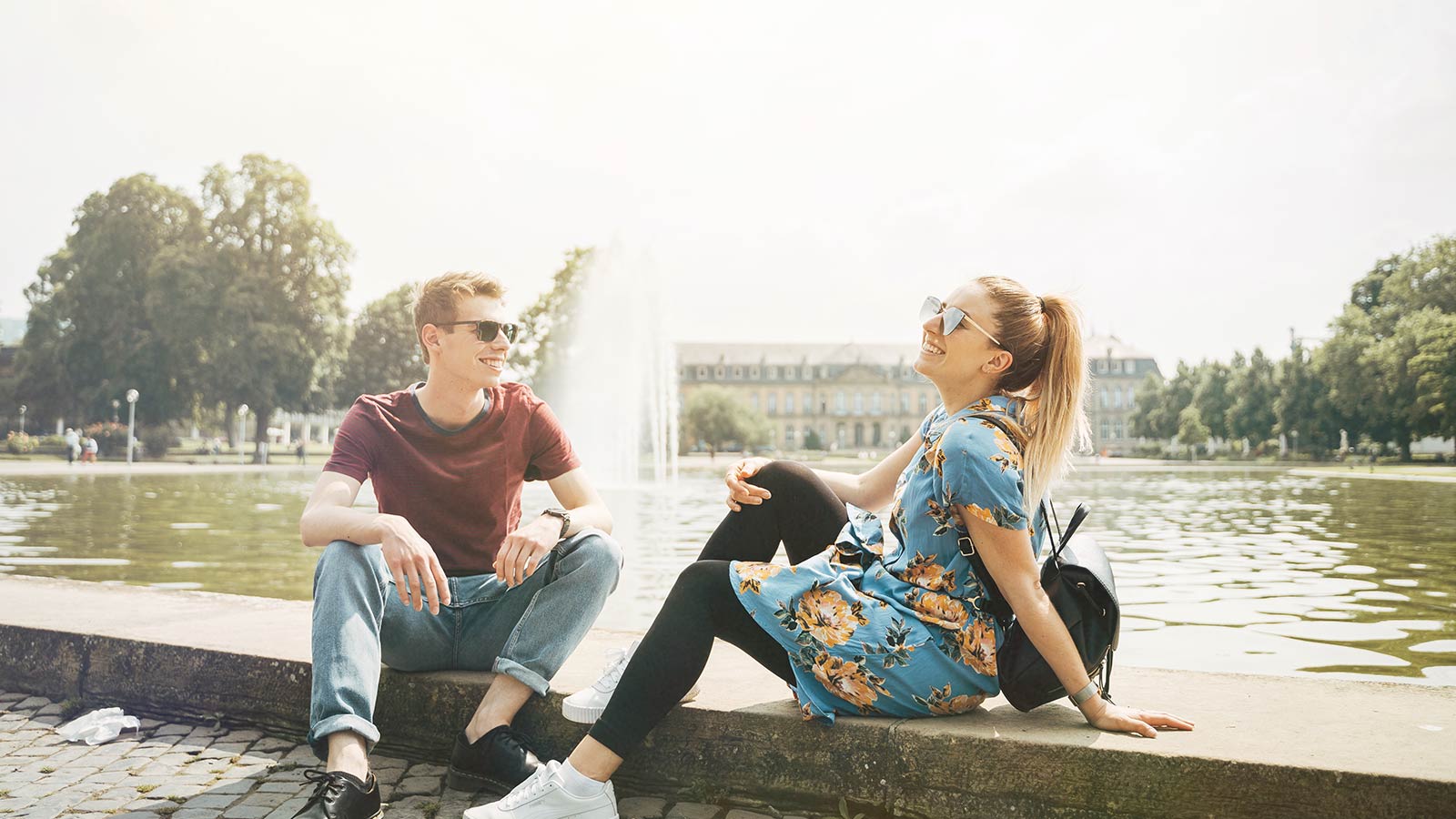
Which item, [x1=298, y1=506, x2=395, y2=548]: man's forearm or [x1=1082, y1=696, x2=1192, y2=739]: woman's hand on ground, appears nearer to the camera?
[x1=1082, y1=696, x2=1192, y2=739]: woman's hand on ground

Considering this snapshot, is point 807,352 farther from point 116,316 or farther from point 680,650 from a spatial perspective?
point 680,650

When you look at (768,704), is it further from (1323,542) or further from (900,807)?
(1323,542)

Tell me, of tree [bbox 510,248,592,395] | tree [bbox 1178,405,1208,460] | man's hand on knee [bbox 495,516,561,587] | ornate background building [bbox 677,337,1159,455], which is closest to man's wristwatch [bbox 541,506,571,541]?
man's hand on knee [bbox 495,516,561,587]

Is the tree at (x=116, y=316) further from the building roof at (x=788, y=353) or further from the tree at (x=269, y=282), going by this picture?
the building roof at (x=788, y=353)

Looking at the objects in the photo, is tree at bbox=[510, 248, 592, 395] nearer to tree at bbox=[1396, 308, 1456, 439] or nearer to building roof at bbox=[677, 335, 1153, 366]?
tree at bbox=[1396, 308, 1456, 439]

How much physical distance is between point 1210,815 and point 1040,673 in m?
0.44

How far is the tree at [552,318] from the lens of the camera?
1551 inches

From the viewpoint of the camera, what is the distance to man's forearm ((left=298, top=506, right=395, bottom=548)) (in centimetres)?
280

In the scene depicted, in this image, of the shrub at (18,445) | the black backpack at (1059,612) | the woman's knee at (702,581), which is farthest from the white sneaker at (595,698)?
the shrub at (18,445)

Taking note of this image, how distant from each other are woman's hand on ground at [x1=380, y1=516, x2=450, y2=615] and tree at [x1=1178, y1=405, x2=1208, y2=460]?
2656 inches

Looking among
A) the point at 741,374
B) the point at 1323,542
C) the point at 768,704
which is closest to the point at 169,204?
the point at 1323,542

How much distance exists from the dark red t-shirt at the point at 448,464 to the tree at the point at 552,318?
1423 inches

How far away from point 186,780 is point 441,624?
0.77 m

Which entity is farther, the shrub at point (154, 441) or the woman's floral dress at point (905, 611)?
the shrub at point (154, 441)
